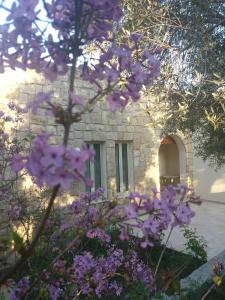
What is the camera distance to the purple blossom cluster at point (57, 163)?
0.97m

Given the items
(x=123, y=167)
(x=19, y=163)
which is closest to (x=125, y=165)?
(x=123, y=167)

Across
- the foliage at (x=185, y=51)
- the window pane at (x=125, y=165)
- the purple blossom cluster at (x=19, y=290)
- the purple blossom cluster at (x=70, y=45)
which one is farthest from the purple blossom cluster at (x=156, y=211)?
the window pane at (x=125, y=165)

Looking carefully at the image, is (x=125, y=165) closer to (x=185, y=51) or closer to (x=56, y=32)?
(x=185, y=51)

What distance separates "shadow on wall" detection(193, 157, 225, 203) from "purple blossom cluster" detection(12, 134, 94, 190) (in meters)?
14.0

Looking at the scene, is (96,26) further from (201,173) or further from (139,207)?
(201,173)

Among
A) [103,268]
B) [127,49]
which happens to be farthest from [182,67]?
[127,49]

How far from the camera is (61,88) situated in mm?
8773

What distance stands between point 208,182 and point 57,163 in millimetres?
14907

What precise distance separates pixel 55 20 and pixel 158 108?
358cm

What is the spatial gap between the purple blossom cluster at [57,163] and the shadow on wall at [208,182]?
46.0 ft

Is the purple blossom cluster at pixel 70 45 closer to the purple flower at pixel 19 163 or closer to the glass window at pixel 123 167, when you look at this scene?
the purple flower at pixel 19 163

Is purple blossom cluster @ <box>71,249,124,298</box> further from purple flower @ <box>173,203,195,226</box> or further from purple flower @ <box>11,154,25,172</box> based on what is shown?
purple flower @ <box>11,154,25,172</box>

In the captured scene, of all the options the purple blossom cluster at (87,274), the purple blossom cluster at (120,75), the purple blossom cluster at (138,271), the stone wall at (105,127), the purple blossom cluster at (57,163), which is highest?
the stone wall at (105,127)

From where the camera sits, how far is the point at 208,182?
15367 millimetres
